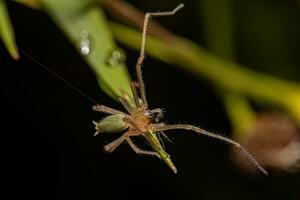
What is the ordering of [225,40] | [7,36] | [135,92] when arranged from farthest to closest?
[225,40] < [135,92] < [7,36]

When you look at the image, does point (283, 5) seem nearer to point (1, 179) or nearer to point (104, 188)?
point (104, 188)

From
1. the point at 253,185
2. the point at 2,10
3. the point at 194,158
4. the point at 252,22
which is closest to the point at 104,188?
the point at 194,158

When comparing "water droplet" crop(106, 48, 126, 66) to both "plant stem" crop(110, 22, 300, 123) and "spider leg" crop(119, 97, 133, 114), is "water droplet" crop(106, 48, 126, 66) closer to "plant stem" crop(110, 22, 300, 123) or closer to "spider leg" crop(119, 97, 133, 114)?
"spider leg" crop(119, 97, 133, 114)

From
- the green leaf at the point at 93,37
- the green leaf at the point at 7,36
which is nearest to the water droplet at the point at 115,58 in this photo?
the green leaf at the point at 93,37

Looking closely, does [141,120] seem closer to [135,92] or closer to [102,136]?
[135,92]

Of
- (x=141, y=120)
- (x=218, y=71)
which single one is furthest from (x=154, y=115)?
(x=218, y=71)

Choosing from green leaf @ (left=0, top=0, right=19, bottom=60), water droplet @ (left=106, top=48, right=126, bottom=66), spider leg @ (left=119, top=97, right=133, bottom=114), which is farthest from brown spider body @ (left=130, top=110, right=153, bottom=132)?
green leaf @ (left=0, top=0, right=19, bottom=60)
